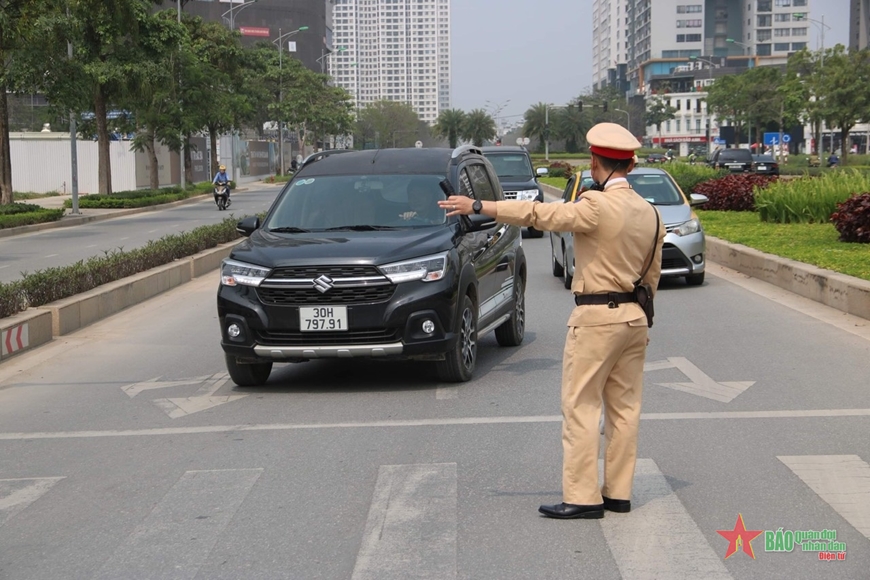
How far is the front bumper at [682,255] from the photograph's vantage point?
639 inches

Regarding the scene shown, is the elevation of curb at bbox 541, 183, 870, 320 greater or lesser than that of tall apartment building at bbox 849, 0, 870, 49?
lesser

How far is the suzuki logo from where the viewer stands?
869cm

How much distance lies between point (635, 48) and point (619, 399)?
19557cm

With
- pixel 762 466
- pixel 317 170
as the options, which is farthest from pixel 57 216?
pixel 762 466

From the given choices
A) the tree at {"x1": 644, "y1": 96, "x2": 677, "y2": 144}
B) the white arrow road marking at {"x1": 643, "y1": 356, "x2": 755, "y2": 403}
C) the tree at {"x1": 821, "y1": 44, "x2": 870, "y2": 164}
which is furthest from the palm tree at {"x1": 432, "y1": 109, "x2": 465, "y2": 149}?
the white arrow road marking at {"x1": 643, "y1": 356, "x2": 755, "y2": 403}

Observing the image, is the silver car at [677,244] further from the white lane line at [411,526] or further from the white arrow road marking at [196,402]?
the white lane line at [411,526]

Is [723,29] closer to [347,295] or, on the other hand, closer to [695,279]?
[695,279]

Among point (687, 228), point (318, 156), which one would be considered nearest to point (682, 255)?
point (687, 228)

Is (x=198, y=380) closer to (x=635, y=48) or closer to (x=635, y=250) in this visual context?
(x=635, y=250)

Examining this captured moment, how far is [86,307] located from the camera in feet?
44.5

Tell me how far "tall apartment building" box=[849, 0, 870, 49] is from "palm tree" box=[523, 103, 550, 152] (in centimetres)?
4597

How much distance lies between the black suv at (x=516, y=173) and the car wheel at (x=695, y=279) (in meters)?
9.78

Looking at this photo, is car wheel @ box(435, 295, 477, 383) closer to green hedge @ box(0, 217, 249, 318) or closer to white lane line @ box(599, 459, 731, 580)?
white lane line @ box(599, 459, 731, 580)

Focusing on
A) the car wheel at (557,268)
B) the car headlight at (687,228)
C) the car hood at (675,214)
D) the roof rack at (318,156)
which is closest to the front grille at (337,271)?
the roof rack at (318,156)
